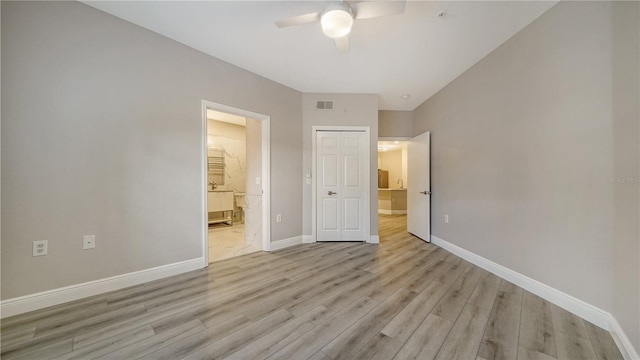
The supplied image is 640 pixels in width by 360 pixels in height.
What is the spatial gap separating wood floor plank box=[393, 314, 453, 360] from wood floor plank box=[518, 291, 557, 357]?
1.58 feet

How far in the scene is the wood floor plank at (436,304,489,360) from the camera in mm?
1437

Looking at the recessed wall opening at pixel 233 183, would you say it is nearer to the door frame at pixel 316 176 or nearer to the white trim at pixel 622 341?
the door frame at pixel 316 176

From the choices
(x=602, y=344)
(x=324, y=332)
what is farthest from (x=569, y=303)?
(x=324, y=332)

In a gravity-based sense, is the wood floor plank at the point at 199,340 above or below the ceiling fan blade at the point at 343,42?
below

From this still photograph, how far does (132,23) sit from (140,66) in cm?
43

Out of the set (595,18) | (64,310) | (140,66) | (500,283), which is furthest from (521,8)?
(64,310)

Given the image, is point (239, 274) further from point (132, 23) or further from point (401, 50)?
point (401, 50)

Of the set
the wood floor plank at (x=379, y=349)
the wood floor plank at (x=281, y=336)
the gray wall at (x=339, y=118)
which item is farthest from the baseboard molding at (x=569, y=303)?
the wood floor plank at (x=281, y=336)

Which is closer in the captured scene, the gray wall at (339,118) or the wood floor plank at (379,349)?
the wood floor plank at (379,349)

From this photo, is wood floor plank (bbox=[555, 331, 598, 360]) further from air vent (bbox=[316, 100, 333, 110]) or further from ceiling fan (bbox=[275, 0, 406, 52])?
air vent (bbox=[316, 100, 333, 110])

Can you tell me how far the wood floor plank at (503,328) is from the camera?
1.46m

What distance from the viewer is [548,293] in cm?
209

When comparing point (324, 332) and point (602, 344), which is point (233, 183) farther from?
point (602, 344)

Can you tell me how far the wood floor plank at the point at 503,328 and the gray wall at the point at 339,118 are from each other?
2096 mm
